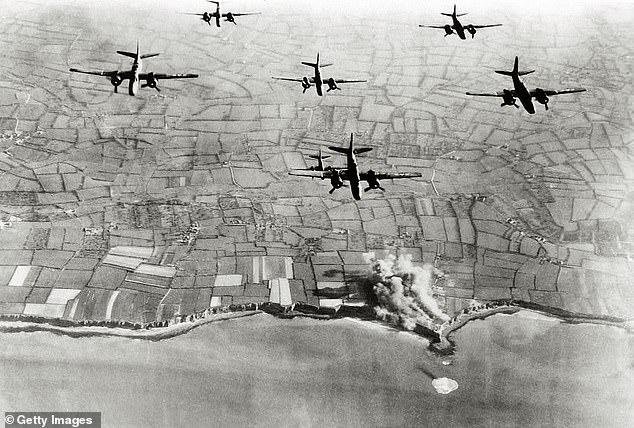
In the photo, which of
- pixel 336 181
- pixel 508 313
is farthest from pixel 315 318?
pixel 508 313

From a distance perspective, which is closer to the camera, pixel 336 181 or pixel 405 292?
pixel 336 181

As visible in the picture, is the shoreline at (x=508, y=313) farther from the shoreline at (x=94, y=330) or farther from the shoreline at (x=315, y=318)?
the shoreline at (x=94, y=330)

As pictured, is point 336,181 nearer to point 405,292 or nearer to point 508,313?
point 405,292

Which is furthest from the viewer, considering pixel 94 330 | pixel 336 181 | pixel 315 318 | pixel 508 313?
pixel 508 313

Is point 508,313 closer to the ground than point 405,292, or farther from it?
closer to the ground

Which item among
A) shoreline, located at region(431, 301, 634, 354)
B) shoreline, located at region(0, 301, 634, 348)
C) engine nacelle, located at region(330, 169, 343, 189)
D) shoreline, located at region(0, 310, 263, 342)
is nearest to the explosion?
shoreline, located at region(0, 301, 634, 348)

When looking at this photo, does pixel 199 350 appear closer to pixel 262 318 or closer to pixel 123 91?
pixel 262 318

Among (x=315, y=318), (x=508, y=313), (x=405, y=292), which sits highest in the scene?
(x=405, y=292)

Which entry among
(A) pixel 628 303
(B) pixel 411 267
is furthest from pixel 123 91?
(A) pixel 628 303
